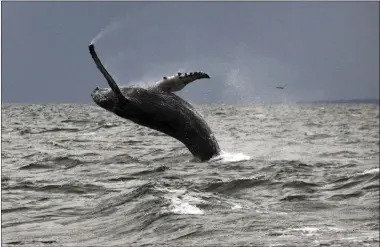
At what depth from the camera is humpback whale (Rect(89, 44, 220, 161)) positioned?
9438 mm

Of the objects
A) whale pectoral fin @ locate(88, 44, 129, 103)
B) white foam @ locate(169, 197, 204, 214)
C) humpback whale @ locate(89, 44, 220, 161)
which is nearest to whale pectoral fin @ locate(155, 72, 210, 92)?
humpback whale @ locate(89, 44, 220, 161)

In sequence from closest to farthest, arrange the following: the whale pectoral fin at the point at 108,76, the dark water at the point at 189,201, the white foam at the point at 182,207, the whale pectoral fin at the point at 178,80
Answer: the dark water at the point at 189,201 < the white foam at the point at 182,207 < the whale pectoral fin at the point at 108,76 < the whale pectoral fin at the point at 178,80

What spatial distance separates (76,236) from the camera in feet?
22.8

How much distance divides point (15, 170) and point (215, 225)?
7.15 m

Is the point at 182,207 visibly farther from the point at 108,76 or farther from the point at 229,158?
the point at 229,158

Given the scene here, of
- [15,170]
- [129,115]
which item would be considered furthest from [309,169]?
[15,170]

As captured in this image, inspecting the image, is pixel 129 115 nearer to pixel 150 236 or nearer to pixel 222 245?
pixel 150 236

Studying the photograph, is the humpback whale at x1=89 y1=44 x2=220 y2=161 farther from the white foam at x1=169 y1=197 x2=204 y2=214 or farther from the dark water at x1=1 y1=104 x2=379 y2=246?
the white foam at x1=169 y1=197 x2=204 y2=214

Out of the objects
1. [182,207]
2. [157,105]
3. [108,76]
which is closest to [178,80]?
[157,105]

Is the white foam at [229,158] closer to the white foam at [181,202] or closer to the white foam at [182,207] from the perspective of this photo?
the white foam at [181,202]

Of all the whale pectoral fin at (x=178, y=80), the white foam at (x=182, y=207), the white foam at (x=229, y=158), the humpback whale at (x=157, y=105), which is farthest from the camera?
the white foam at (x=229, y=158)

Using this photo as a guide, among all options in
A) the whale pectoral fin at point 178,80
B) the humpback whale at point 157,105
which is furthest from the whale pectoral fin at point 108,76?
the whale pectoral fin at point 178,80

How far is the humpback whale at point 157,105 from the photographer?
9438mm

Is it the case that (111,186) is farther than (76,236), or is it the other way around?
(111,186)
